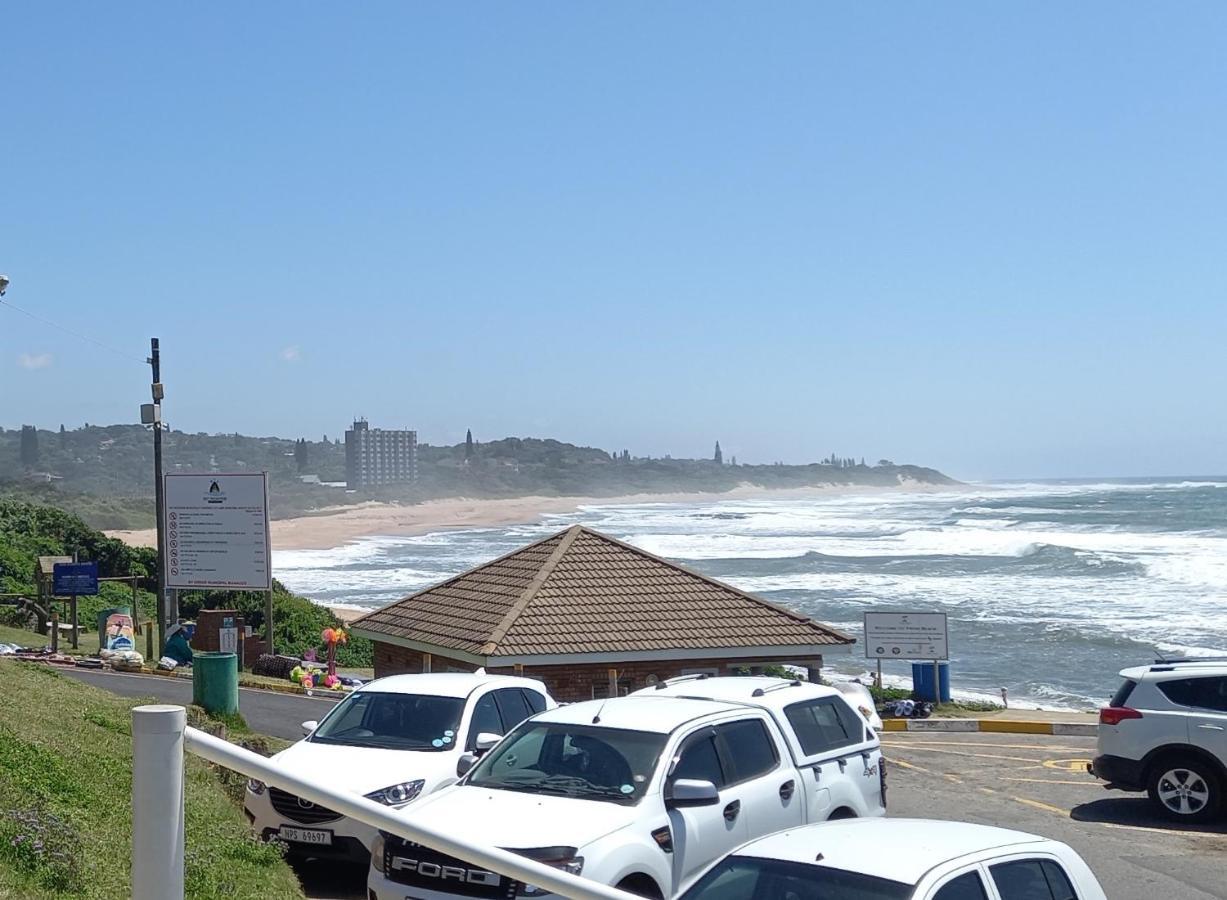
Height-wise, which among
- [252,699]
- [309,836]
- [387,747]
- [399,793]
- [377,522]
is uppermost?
[387,747]

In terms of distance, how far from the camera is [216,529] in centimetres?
2717

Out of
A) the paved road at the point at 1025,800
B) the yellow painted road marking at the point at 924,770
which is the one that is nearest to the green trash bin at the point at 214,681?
the paved road at the point at 1025,800

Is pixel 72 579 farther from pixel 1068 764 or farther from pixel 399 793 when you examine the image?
pixel 399 793

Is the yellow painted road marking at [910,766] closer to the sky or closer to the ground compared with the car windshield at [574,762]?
closer to the ground

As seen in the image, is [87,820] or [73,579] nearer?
[87,820]

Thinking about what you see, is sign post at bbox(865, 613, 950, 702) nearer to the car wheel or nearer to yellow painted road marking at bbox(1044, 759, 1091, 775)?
yellow painted road marking at bbox(1044, 759, 1091, 775)

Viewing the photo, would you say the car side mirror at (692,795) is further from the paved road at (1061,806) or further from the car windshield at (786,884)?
the paved road at (1061,806)

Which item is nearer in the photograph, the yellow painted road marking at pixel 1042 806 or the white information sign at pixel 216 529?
the yellow painted road marking at pixel 1042 806

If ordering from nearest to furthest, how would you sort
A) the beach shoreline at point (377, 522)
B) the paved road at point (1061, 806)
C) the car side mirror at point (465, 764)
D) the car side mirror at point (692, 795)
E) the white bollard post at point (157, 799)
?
the white bollard post at point (157, 799), the car side mirror at point (692, 795), the car side mirror at point (465, 764), the paved road at point (1061, 806), the beach shoreline at point (377, 522)

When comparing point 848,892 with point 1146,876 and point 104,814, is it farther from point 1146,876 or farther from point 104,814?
point 1146,876

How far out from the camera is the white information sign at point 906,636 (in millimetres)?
27750

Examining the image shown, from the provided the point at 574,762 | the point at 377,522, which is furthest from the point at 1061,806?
the point at 377,522

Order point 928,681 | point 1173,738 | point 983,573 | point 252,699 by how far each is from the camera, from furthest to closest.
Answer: point 983,573
point 928,681
point 252,699
point 1173,738

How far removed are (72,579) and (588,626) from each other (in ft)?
46.5
